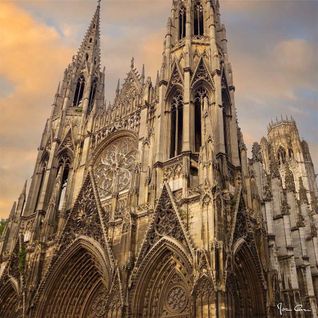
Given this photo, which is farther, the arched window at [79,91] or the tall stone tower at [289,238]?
the arched window at [79,91]

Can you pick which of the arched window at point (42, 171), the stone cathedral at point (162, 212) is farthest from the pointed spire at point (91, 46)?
the arched window at point (42, 171)

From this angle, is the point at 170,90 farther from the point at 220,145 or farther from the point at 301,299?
the point at 301,299

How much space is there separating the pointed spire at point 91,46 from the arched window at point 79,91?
1882mm

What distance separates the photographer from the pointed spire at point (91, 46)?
32219 millimetres

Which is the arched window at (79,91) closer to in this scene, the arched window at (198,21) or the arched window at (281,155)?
the arched window at (198,21)

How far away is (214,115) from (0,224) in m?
21.0

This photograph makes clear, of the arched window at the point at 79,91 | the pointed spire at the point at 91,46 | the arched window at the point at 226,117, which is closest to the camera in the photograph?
the arched window at the point at 226,117

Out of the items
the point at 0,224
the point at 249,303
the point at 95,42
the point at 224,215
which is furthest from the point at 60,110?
the point at 249,303

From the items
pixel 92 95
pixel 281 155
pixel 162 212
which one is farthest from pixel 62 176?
pixel 281 155

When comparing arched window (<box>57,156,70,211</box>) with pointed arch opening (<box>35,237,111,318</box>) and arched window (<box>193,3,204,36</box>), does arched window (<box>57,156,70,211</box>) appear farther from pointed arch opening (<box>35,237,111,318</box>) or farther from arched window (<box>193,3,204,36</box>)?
arched window (<box>193,3,204,36</box>)

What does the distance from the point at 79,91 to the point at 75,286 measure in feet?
52.1

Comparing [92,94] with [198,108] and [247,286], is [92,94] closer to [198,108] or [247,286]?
[198,108]

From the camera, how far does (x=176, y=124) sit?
818 inches

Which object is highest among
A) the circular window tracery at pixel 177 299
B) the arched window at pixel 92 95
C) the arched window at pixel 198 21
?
the arched window at pixel 198 21
